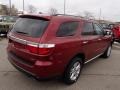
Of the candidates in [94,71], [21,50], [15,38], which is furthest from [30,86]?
[94,71]

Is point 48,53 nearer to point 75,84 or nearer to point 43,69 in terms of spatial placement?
point 43,69

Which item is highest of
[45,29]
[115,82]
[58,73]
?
[45,29]

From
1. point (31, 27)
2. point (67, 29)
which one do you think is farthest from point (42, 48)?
point (67, 29)

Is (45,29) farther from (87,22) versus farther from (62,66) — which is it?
(87,22)

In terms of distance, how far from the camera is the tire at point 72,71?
391cm

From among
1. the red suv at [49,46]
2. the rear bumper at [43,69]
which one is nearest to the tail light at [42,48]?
the red suv at [49,46]

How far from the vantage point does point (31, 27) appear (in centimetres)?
356

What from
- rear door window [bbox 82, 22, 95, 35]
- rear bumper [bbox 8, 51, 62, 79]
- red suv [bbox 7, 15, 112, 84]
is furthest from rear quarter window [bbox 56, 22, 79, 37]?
rear bumper [bbox 8, 51, 62, 79]

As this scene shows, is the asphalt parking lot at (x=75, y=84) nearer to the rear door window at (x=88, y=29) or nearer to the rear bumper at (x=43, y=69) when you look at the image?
the rear bumper at (x=43, y=69)

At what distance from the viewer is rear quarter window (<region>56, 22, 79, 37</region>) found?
3.52 meters

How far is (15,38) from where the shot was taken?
146 inches

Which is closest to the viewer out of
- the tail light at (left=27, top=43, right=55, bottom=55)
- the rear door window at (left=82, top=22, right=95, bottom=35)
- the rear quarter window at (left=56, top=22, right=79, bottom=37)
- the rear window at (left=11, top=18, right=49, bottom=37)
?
the tail light at (left=27, top=43, right=55, bottom=55)

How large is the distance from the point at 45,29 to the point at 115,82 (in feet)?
8.42

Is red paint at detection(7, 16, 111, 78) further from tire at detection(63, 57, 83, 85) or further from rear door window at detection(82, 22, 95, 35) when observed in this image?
rear door window at detection(82, 22, 95, 35)
